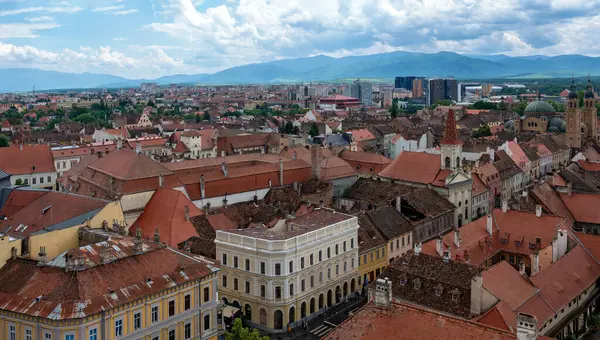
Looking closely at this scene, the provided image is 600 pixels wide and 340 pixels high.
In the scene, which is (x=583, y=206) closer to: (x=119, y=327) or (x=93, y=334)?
(x=119, y=327)

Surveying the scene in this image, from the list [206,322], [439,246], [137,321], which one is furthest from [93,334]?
[439,246]

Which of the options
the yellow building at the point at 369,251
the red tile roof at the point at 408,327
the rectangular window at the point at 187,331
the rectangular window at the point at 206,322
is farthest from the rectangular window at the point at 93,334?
the yellow building at the point at 369,251

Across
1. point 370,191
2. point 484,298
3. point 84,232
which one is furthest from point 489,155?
point 84,232

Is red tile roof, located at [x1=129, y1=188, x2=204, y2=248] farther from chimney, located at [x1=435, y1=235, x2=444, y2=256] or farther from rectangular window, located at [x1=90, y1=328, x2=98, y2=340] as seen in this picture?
chimney, located at [x1=435, y1=235, x2=444, y2=256]

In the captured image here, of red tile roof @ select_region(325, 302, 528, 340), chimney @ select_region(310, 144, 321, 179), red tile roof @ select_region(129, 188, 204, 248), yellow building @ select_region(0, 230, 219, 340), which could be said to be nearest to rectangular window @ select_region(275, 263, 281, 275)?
yellow building @ select_region(0, 230, 219, 340)

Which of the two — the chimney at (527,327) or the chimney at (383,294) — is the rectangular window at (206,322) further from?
the chimney at (527,327)

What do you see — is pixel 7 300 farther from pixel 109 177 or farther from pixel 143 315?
pixel 109 177
